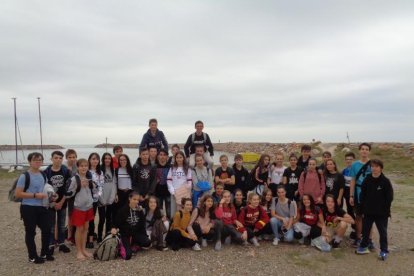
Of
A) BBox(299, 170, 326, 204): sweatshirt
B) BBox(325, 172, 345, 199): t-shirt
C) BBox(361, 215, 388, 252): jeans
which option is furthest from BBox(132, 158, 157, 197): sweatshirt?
BBox(361, 215, 388, 252): jeans

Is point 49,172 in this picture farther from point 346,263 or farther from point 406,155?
point 406,155

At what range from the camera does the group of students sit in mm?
6109

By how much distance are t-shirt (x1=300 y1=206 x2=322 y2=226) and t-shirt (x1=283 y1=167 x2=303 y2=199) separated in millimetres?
582

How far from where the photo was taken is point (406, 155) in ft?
76.1

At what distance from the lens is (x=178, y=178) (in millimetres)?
7352

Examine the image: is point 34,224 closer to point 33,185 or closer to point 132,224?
point 33,185

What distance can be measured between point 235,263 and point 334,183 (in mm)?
2655

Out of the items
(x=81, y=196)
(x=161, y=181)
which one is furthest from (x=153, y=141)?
(x=81, y=196)

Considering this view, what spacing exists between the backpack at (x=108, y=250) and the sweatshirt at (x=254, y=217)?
2539 millimetres

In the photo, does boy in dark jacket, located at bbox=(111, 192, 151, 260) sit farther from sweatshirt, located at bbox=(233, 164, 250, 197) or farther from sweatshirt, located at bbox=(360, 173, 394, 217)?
sweatshirt, located at bbox=(360, 173, 394, 217)

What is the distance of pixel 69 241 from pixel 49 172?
1674mm

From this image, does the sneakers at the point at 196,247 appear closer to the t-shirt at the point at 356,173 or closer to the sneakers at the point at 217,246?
the sneakers at the point at 217,246

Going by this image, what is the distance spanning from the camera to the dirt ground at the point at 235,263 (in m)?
5.55

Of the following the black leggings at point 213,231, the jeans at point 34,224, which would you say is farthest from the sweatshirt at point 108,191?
the black leggings at point 213,231
